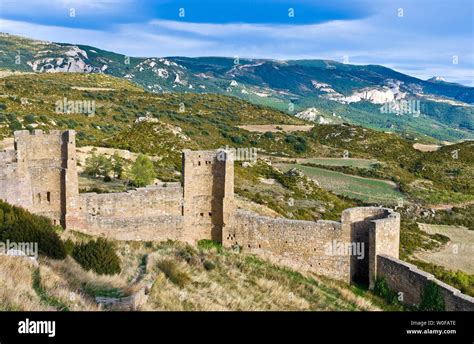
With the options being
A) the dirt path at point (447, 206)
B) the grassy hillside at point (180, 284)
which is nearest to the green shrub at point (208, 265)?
the grassy hillside at point (180, 284)

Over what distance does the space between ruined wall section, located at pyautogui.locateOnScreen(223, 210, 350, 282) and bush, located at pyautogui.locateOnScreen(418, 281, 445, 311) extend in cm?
330

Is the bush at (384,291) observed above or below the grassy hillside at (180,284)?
below

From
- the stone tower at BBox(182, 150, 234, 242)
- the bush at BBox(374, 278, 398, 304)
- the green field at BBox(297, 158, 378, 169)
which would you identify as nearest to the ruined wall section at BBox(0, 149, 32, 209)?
the stone tower at BBox(182, 150, 234, 242)

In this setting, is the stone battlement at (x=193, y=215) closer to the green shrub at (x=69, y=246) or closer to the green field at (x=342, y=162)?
the green shrub at (x=69, y=246)

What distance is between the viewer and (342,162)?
208 feet

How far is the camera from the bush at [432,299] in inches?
571

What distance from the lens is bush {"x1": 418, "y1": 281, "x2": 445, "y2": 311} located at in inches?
571

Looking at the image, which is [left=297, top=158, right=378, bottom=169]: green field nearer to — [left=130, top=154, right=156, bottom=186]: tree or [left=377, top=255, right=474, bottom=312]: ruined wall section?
[left=130, top=154, right=156, bottom=186]: tree

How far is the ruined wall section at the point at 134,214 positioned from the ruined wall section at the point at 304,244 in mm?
2782

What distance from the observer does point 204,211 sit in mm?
19109

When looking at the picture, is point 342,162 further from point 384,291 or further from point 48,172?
point 48,172

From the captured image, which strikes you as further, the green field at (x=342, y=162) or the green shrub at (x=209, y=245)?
the green field at (x=342, y=162)
